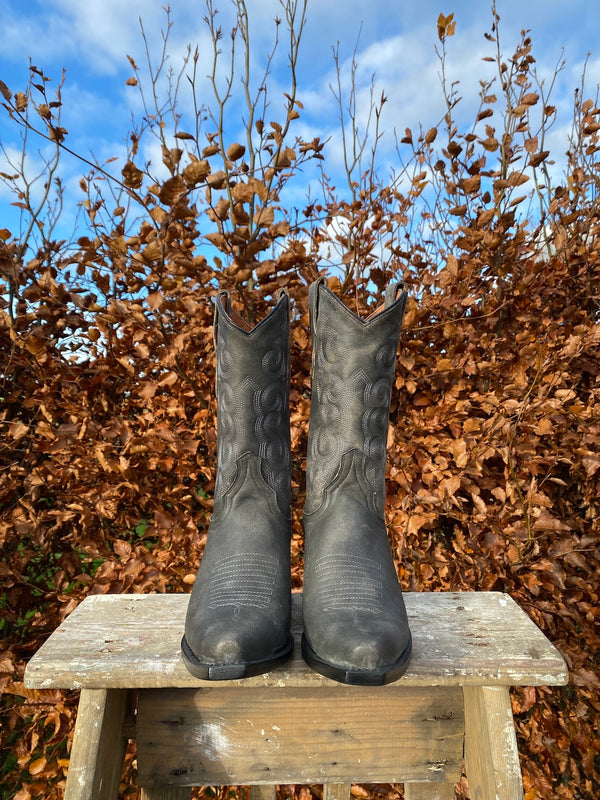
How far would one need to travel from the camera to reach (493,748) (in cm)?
99

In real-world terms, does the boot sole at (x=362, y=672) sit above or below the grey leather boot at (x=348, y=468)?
below

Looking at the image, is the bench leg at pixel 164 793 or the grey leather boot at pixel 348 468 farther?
the bench leg at pixel 164 793

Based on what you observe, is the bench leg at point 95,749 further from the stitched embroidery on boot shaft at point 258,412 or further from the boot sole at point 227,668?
the stitched embroidery on boot shaft at point 258,412

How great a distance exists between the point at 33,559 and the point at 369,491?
4.97 feet

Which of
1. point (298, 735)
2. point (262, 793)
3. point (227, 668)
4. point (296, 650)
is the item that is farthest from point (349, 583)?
point (262, 793)

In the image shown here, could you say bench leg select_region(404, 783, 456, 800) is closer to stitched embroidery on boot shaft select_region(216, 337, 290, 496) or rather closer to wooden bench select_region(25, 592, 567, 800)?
wooden bench select_region(25, 592, 567, 800)

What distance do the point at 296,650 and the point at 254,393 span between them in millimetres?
541

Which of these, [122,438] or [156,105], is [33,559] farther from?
[156,105]

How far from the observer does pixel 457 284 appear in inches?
70.2

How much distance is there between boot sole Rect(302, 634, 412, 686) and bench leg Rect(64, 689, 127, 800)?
0.43 metres

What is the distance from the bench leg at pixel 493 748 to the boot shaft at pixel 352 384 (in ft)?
1.39

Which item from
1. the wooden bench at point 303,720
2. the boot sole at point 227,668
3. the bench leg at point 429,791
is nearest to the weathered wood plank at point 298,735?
the wooden bench at point 303,720

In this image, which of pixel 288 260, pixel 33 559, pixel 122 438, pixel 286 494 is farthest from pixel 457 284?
pixel 33 559

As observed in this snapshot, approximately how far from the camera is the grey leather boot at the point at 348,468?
101 cm
